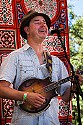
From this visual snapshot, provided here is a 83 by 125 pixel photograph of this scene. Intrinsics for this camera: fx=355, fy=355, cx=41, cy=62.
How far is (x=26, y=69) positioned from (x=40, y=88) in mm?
185

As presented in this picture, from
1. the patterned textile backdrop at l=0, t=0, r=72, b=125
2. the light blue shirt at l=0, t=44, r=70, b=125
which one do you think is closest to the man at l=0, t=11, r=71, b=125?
the light blue shirt at l=0, t=44, r=70, b=125

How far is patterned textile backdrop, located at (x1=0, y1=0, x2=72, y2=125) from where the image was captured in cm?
360

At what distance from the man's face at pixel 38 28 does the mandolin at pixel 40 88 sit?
1.11 ft

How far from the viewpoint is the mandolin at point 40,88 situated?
8.52 ft

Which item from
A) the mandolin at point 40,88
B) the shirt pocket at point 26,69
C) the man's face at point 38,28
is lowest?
the mandolin at point 40,88

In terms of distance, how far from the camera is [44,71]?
2.72 m

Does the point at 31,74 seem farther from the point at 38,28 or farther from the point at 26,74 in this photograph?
the point at 38,28

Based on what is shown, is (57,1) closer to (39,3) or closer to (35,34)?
(39,3)

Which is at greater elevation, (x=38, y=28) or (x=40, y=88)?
(x=38, y=28)

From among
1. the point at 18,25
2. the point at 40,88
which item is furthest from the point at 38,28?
the point at 18,25

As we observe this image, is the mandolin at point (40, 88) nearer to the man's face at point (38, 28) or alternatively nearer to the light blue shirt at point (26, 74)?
the light blue shirt at point (26, 74)

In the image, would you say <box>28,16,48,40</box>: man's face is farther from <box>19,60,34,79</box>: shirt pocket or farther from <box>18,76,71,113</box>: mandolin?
<box>18,76,71,113</box>: mandolin

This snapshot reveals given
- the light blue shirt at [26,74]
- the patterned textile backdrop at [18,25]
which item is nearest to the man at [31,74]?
the light blue shirt at [26,74]

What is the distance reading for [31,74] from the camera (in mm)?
2658
